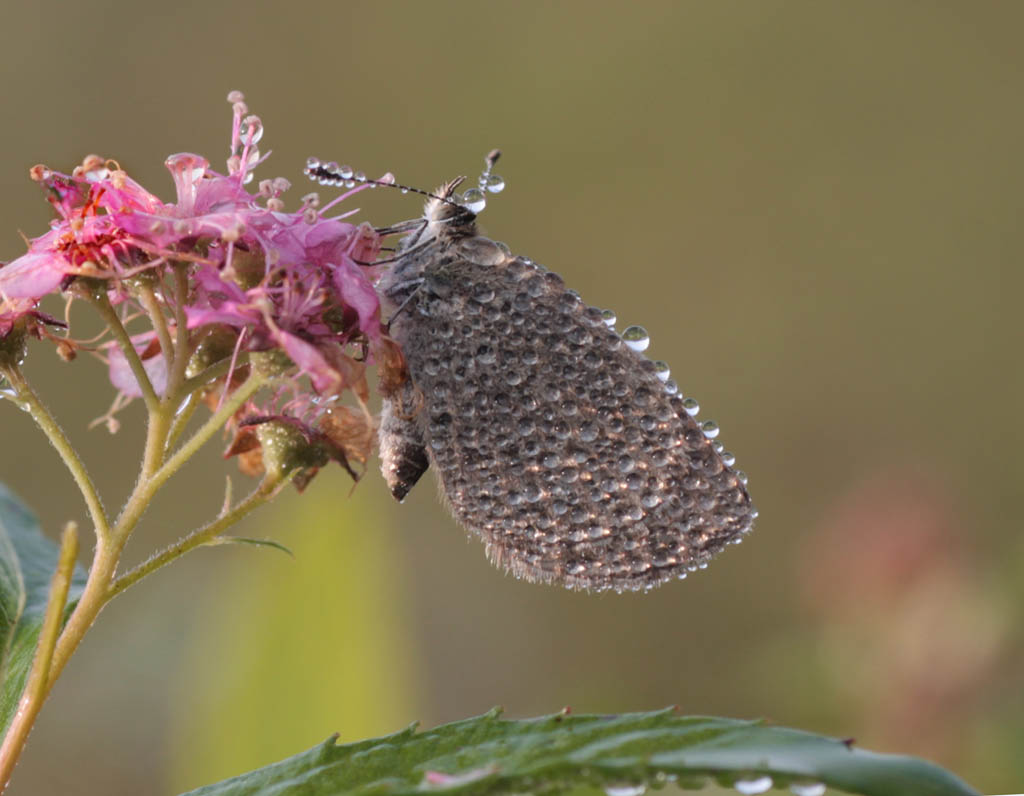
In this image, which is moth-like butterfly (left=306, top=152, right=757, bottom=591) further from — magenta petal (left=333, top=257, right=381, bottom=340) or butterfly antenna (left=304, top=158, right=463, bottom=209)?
magenta petal (left=333, top=257, right=381, bottom=340)

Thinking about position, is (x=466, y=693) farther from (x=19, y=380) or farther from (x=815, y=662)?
(x=19, y=380)

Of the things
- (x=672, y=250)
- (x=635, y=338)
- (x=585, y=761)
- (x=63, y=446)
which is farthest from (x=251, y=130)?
(x=672, y=250)

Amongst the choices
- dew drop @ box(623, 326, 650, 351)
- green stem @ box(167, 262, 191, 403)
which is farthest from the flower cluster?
dew drop @ box(623, 326, 650, 351)

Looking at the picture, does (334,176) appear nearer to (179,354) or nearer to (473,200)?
(473,200)

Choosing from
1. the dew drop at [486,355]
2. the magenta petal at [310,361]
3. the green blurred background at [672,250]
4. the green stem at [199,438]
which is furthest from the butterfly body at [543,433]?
the green blurred background at [672,250]

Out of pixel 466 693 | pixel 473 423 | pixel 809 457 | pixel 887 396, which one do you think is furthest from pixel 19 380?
pixel 887 396
